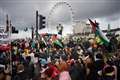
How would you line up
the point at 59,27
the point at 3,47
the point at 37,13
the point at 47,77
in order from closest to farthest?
1. the point at 47,77
2. the point at 3,47
3. the point at 37,13
4. the point at 59,27

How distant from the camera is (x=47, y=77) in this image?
463 inches

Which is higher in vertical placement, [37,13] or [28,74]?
[37,13]

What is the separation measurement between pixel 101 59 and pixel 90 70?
0.77 metres

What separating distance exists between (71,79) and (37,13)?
16.9 m

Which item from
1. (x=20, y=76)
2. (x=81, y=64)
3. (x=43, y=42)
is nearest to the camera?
(x=81, y=64)

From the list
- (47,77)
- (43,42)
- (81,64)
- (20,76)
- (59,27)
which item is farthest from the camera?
(59,27)

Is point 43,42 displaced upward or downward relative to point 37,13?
downward

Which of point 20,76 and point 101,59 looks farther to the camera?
point 20,76

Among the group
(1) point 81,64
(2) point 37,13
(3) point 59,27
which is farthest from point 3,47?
(1) point 81,64

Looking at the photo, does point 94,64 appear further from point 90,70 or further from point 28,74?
point 28,74

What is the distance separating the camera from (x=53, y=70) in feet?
39.8

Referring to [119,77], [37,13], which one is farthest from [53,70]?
[37,13]

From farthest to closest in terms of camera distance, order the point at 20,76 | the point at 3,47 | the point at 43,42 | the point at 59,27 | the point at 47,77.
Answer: the point at 59,27 < the point at 43,42 < the point at 3,47 < the point at 20,76 < the point at 47,77

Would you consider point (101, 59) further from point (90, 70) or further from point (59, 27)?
point (59, 27)
